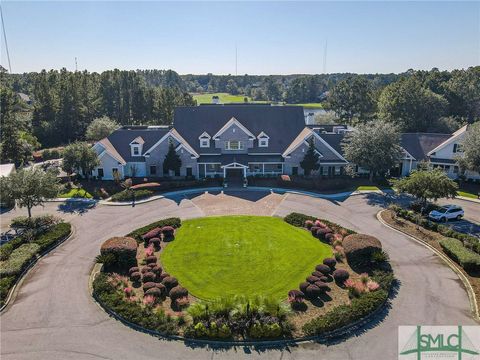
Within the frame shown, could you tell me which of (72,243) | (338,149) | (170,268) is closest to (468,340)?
(170,268)

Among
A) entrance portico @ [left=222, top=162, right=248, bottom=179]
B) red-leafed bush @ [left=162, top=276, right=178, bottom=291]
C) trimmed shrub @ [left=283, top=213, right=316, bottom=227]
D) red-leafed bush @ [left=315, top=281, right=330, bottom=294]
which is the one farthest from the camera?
entrance portico @ [left=222, top=162, right=248, bottom=179]

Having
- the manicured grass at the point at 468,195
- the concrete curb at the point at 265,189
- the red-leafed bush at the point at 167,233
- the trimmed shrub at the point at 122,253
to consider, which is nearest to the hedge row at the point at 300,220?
the concrete curb at the point at 265,189

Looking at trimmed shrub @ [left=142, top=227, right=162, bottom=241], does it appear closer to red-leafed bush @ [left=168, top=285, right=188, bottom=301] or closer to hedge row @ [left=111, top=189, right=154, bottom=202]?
red-leafed bush @ [left=168, top=285, right=188, bottom=301]

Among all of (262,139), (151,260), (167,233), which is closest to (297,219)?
(167,233)

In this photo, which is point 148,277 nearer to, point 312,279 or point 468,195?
point 312,279

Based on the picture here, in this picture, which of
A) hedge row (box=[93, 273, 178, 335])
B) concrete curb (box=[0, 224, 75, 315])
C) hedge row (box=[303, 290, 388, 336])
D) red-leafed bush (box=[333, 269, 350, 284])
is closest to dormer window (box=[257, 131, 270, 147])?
concrete curb (box=[0, 224, 75, 315])

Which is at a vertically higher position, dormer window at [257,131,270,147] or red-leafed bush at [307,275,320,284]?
dormer window at [257,131,270,147]
